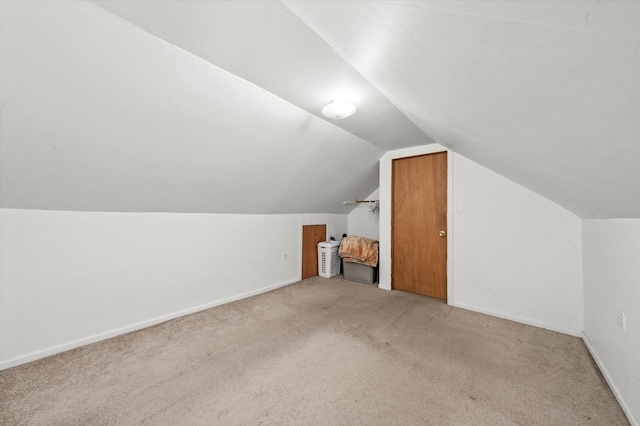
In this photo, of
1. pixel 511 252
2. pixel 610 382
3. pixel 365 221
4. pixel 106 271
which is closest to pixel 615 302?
pixel 610 382

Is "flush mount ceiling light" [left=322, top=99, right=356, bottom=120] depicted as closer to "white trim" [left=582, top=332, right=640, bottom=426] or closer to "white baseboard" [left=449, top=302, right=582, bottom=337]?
"white trim" [left=582, top=332, right=640, bottom=426]

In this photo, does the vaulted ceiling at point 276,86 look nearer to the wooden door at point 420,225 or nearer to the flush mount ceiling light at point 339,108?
the flush mount ceiling light at point 339,108

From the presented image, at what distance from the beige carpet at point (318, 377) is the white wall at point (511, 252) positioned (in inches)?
9.6

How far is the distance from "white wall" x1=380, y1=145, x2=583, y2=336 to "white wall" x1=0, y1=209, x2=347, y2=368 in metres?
2.64

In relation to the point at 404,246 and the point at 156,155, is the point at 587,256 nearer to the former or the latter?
the point at 404,246

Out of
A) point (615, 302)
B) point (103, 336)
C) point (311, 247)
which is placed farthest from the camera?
point (311, 247)

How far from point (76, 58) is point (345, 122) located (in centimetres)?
197

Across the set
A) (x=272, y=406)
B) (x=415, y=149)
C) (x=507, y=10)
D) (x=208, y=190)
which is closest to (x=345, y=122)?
(x=415, y=149)

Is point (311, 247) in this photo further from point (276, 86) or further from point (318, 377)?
point (276, 86)

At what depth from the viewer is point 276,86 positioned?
1786 millimetres

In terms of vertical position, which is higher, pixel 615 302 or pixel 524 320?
pixel 615 302

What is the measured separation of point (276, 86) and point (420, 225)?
8.32 ft

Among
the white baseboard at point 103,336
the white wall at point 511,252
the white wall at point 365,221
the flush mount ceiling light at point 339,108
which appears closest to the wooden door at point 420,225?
the white wall at point 511,252

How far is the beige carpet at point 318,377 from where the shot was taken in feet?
4.45
